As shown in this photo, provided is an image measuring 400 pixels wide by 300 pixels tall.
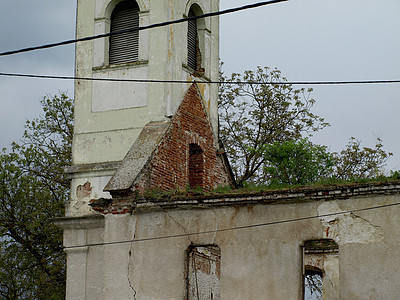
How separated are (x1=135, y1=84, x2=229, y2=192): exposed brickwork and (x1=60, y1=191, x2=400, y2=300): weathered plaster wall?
1074 mm

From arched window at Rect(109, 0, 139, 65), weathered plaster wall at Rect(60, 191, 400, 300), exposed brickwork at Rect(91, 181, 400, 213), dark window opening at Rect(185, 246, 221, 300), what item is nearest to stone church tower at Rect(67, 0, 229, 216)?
arched window at Rect(109, 0, 139, 65)

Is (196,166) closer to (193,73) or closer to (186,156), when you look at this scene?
(186,156)

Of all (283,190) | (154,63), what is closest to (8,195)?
(154,63)

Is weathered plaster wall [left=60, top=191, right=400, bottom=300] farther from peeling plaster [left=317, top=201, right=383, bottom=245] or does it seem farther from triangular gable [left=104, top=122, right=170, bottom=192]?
triangular gable [left=104, top=122, right=170, bottom=192]

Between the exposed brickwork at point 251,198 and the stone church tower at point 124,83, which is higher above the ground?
the stone church tower at point 124,83

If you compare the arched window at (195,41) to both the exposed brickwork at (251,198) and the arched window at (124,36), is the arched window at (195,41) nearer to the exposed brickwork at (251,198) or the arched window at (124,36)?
the arched window at (124,36)

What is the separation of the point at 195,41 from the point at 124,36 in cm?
183

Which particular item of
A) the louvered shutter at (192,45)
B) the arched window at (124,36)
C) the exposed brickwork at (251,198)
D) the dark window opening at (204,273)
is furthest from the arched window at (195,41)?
the exposed brickwork at (251,198)

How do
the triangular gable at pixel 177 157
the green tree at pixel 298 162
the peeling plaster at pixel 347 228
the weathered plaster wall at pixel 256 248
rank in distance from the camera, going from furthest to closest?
the green tree at pixel 298 162
the triangular gable at pixel 177 157
the peeling plaster at pixel 347 228
the weathered plaster wall at pixel 256 248

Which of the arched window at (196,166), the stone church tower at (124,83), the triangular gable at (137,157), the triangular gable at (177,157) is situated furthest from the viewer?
the arched window at (196,166)

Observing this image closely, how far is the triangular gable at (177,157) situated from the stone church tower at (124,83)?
4.1 inches

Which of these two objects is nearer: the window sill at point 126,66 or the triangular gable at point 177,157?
the triangular gable at point 177,157

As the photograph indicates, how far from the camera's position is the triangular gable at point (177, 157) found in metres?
16.7

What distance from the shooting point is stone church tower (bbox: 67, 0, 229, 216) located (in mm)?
18047
